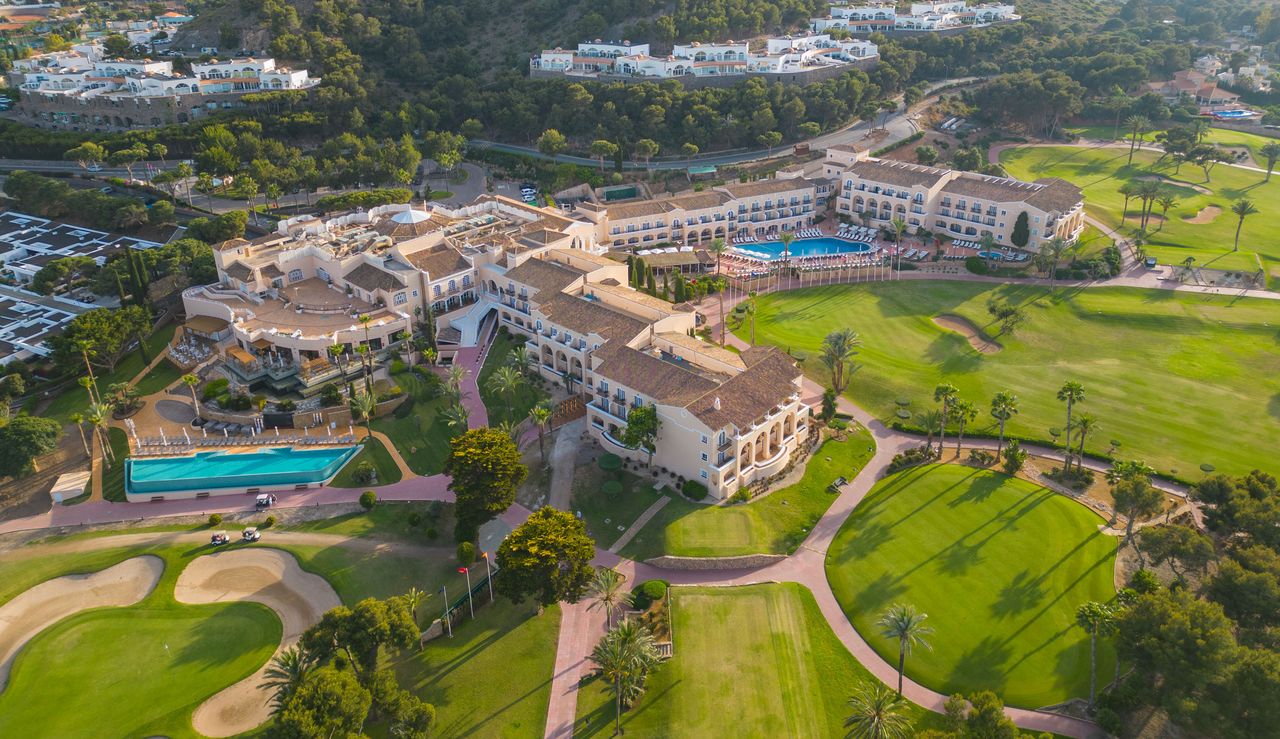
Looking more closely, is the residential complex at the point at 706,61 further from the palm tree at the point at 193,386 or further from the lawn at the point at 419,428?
the palm tree at the point at 193,386

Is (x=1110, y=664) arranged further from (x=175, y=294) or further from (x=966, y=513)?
(x=175, y=294)

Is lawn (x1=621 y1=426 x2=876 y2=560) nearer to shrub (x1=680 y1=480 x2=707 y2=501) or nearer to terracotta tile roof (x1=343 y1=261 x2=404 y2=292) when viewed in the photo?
shrub (x1=680 y1=480 x2=707 y2=501)

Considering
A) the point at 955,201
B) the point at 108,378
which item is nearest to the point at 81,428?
the point at 108,378

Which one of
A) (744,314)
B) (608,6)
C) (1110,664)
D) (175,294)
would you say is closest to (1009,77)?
(608,6)

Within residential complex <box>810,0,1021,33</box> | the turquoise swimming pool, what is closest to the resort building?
residential complex <box>810,0,1021,33</box>

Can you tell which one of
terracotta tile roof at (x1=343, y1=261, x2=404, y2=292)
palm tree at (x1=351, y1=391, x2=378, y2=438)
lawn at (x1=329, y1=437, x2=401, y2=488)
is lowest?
lawn at (x1=329, y1=437, x2=401, y2=488)

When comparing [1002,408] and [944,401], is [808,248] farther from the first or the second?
[1002,408]
